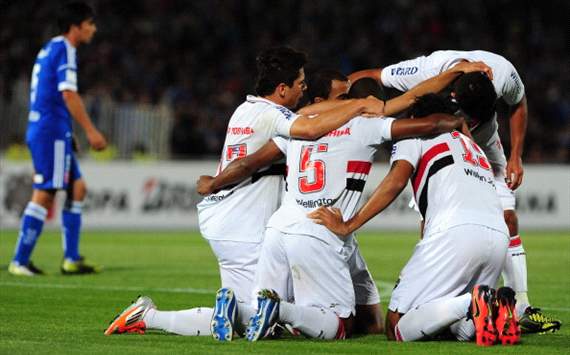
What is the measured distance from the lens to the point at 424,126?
716 centimetres

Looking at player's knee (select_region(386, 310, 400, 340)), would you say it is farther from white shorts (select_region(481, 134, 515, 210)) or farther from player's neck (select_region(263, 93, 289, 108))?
white shorts (select_region(481, 134, 515, 210))

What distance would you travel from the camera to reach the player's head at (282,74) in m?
7.70

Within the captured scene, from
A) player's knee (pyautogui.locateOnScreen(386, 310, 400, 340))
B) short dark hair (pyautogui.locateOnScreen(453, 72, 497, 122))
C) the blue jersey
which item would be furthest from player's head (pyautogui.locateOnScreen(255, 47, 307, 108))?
the blue jersey

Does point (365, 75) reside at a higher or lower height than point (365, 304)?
higher

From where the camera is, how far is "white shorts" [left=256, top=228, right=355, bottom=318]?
7.27m

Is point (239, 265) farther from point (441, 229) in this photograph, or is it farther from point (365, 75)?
point (365, 75)

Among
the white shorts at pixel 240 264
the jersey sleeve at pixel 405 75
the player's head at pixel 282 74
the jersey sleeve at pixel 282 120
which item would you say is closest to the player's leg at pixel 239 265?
the white shorts at pixel 240 264

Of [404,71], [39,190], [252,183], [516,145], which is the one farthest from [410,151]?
[39,190]

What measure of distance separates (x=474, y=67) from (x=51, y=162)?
5.47 meters

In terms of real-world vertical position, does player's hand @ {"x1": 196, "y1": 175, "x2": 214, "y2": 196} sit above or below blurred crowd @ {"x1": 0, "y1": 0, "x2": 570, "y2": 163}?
below

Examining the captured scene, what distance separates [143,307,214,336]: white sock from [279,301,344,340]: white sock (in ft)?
1.90

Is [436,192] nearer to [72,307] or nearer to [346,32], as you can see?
[72,307]

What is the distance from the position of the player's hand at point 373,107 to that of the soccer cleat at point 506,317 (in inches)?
54.5

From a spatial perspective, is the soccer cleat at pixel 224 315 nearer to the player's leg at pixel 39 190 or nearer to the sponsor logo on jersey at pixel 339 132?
the sponsor logo on jersey at pixel 339 132
